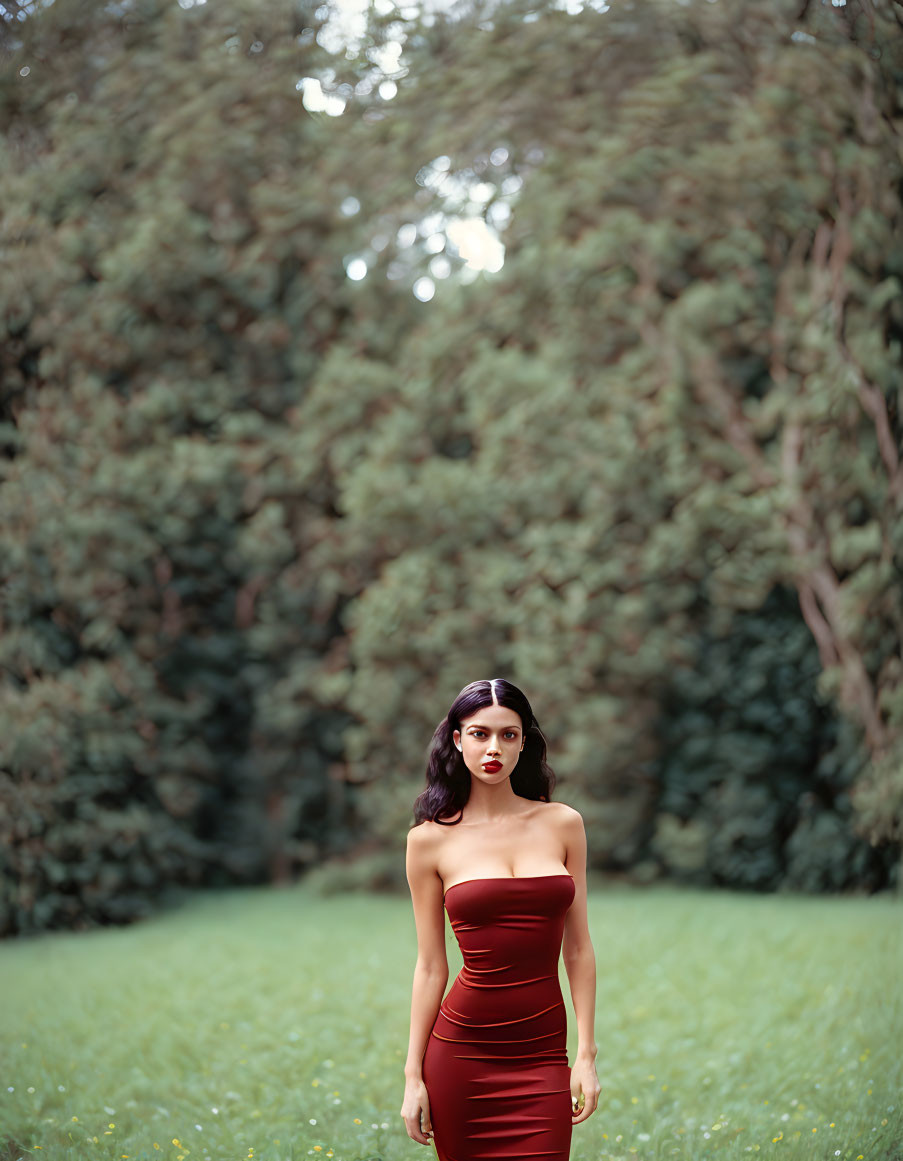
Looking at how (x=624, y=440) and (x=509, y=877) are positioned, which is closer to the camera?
(x=509, y=877)

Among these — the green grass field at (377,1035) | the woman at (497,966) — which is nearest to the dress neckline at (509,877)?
the woman at (497,966)

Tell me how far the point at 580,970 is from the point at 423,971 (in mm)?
351

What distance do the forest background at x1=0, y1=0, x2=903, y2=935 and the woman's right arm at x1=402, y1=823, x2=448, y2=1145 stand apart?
5.85 meters

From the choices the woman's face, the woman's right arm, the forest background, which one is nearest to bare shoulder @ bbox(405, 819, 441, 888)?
the woman's right arm

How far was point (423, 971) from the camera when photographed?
8.43ft

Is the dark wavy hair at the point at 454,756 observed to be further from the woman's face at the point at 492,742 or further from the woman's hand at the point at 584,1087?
the woman's hand at the point at 584,1087

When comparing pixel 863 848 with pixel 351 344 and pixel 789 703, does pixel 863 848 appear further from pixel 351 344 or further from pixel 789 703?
pixel 351 344

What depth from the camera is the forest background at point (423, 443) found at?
8414mm

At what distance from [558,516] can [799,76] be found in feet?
12.1

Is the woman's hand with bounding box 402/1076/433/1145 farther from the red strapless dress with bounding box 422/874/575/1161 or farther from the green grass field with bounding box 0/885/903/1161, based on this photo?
the green grass field with bounding box 0/885/903/1161

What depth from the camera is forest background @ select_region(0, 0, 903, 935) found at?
8.41 m

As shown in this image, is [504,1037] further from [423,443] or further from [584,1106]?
[423,443]

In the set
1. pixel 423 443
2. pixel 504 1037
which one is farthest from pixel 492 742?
pixel 423 443

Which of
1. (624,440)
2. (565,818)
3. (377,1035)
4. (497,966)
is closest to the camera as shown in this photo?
(497,966)
